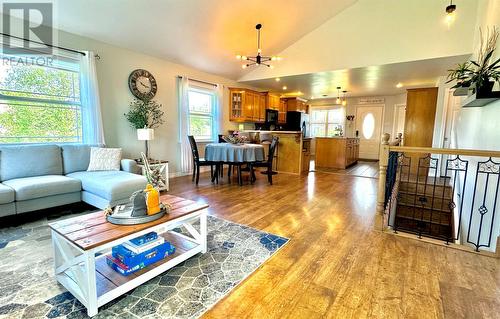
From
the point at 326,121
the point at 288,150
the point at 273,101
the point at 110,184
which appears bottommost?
the point at 110,184

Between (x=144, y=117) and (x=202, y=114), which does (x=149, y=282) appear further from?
(x=202, y=114)

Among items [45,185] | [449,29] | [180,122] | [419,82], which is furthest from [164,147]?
[419,82]

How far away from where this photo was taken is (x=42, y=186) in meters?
2.75

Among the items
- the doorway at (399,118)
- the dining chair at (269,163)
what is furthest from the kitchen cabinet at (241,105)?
the doorway at (399,118)

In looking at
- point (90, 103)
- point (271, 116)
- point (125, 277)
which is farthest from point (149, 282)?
point (271, 116)

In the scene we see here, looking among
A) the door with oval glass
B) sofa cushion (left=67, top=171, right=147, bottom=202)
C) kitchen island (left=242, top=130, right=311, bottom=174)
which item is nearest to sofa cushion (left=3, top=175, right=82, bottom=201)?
sofa cushion (left=67, top=171, right=147, bottom=202)

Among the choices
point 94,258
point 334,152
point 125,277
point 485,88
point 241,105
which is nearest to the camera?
point 94,258

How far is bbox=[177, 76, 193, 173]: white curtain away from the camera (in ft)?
17.5

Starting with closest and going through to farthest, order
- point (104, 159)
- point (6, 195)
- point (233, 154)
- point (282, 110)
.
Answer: point (6, 195), point (104, 159), point (233, 154), point (282, 110)

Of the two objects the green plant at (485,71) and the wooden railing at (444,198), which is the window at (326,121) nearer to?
the wooden railing at (444,198)

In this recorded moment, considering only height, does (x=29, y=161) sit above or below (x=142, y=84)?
below

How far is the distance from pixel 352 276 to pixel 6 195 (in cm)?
357

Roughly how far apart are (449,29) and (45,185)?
669 centimetres

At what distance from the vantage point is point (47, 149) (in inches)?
A: 129
